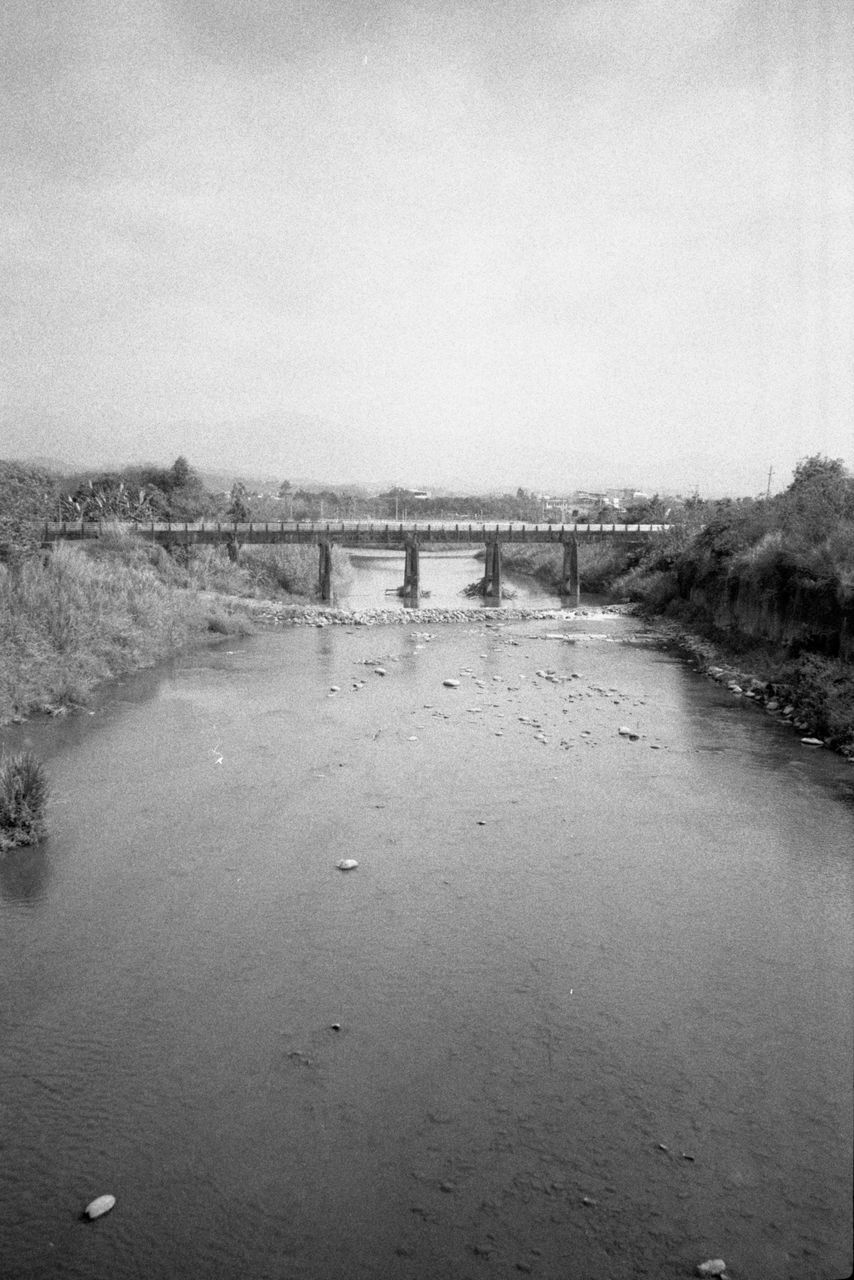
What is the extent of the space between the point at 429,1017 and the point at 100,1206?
2.61 m

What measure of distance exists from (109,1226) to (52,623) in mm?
15715

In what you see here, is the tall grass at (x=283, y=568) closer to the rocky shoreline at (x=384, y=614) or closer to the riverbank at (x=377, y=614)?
the riverbank at (x=377, y=614)

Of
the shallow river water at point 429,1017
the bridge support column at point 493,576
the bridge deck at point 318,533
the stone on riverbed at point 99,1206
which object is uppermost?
the bridge deck at point 318,533

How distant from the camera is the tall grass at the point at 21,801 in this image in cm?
1009

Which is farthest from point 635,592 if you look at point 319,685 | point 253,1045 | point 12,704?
point 253,1045

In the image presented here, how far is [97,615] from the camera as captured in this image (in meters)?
20.9

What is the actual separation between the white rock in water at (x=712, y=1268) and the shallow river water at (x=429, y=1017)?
0.06m

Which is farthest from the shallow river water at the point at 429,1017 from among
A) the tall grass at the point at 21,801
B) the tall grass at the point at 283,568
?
Result: the tall grass at the point at 283,568

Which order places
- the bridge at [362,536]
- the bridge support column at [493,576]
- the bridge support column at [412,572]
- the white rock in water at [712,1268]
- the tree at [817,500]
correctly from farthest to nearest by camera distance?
1. the bridge support column at [493,576]
2. the bridge support column at [412,572]
3. the bridge at [362,536]
4. the tree at [817,500]
5. the white rock in water at [712,1268]

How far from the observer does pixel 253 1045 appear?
655 centimetres

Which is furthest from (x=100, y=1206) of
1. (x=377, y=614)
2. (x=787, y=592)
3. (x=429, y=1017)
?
(x=377, y=614)

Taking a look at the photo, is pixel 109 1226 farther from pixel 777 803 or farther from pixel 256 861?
pixel 777 803

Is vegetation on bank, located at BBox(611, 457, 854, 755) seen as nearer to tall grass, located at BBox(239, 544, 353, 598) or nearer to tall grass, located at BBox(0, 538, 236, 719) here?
tall grass, located at BBox(0, 538, 236, 719)

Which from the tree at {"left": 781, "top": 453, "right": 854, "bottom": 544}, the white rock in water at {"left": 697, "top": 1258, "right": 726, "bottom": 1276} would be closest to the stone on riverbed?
the white rock in water at {"left": 697, "top": 1258, "right": 726, "bottom": 1276}
